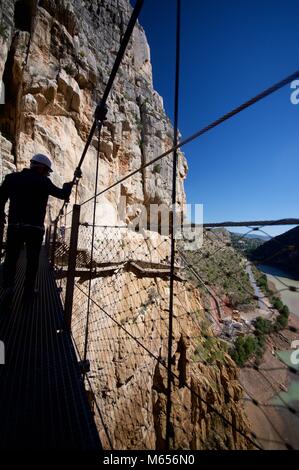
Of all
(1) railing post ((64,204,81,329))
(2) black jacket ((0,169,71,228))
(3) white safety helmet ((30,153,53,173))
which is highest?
(3) white safety helmet ((30,153,53,173))

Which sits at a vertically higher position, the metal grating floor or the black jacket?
the black jacket

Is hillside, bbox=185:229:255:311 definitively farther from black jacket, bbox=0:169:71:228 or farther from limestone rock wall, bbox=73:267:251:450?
limestone rock wall, bbox=73:267:251:450

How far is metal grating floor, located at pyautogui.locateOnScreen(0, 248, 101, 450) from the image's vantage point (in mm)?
962

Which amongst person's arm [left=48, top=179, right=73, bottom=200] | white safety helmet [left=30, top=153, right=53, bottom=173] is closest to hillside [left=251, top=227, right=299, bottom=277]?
person's arm [left=48, top=179, right=73, bottom=200]

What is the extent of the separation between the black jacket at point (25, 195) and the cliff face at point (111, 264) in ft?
10.2

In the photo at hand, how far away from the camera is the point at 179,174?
59.5 feet

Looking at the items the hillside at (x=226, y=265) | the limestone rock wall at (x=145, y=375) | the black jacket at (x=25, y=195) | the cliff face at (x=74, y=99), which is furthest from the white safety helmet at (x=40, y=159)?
the cliff face at (x=74, y=99)

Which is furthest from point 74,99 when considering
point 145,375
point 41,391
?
point 41,391

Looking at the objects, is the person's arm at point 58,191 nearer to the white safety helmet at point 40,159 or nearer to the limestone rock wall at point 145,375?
the white safety helmet at point 40,159

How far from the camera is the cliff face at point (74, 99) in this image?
884 cm

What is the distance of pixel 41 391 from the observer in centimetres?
122

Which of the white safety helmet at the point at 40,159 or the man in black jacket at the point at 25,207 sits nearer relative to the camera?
the man in black jacket at the point at 25,207

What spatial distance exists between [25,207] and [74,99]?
1064 centimetres
